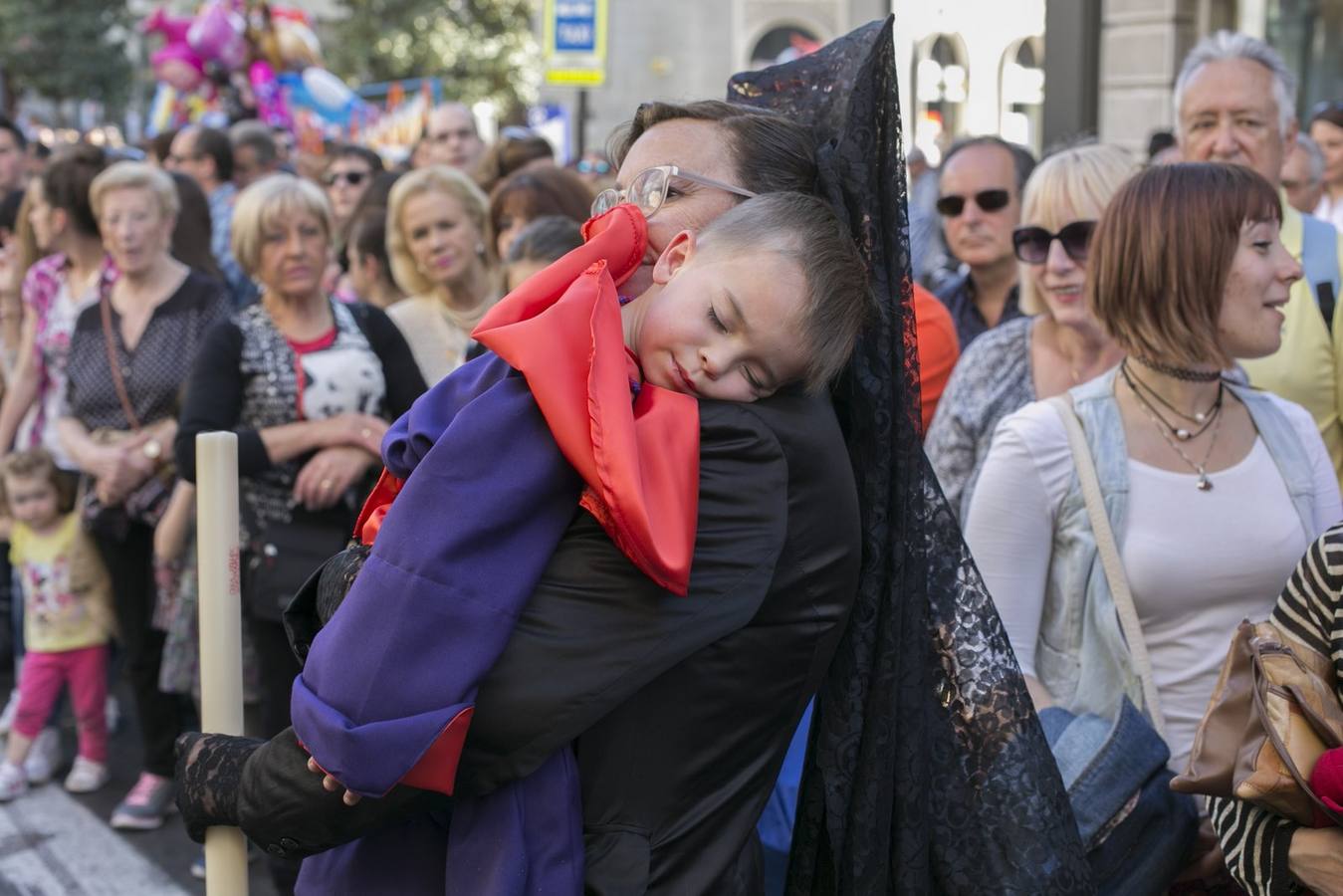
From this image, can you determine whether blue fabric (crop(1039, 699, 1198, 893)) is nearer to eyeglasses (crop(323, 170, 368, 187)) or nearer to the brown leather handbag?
the brown leather handbag

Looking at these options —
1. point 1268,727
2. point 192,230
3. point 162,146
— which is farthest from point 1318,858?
point 162,146

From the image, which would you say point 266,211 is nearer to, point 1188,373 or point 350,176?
point 1188,373

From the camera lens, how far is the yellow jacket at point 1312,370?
13.6ft

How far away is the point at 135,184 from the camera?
595cm

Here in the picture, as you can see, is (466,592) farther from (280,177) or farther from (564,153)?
(564,153)

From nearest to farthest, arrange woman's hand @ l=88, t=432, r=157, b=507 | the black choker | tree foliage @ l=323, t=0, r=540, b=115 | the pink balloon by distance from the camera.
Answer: the black choker, woman's hand @ l=88, t=432, r=157, b=507, the pink balloon, tree foliage @ l=323, t=0, r=540, b=115

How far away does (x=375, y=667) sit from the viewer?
1.76 metres

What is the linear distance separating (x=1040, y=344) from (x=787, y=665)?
2.32 metres

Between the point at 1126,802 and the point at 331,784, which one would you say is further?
the point at 1126,802

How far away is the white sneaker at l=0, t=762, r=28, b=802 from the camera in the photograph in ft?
19.6

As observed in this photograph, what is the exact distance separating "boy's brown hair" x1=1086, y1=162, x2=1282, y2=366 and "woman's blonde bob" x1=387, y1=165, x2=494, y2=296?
10.6ft

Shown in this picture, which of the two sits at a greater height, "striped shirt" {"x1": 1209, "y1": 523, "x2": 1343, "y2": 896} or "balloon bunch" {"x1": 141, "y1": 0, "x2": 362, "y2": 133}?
"balloon bunch" {"x1": 141, "y1": 0, "x2": 362, "y2": 133}

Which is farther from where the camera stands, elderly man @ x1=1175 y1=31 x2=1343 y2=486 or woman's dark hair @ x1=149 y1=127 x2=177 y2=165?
woman's dark hair @ x1=149 y1=127 x2=177 y2=165

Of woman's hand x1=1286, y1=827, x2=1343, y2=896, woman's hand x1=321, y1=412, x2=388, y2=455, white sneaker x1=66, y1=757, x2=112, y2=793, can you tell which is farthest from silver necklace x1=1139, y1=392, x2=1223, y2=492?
white sneaker x1=66, y1=757, x2=112, y2=793
